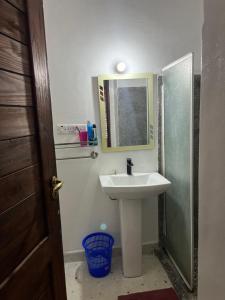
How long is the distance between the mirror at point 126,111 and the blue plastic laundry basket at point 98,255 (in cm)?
89

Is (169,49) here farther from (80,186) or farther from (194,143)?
(80,186)

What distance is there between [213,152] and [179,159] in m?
1.24

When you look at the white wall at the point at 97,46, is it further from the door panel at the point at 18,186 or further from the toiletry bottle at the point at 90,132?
the door panel at the point at 18,186

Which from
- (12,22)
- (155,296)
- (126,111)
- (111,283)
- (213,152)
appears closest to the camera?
(213,152)

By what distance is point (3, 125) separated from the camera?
0.77 m

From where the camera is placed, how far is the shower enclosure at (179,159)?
1.69 meters

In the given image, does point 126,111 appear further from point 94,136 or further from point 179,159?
point 179,159

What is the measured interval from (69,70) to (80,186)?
1.08 metres

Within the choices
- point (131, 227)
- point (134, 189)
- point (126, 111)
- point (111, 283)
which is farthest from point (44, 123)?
point (111, 283)

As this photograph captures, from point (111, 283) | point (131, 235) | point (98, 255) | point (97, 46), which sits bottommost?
point (111, 283)

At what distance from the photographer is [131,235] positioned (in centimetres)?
203

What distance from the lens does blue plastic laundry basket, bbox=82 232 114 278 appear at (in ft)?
6.70

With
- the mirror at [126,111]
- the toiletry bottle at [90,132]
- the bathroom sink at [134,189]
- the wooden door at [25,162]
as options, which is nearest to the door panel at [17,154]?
the wooden door at [25,162]

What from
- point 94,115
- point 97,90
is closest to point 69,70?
point 97,90
